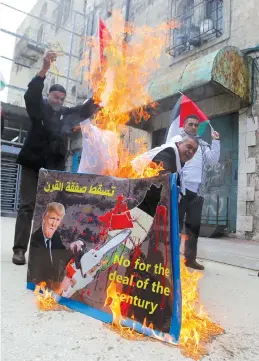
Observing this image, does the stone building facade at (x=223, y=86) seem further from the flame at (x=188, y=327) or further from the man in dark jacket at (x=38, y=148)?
the flame at (x=188, y=327)

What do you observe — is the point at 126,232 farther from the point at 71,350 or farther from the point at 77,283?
the point at 71,350

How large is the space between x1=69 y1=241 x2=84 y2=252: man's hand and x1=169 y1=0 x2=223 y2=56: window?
7496 mm

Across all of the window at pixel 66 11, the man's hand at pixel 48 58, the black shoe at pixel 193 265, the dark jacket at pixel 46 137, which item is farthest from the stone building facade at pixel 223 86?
the window at pixel 66 11

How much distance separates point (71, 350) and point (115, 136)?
6.55ft

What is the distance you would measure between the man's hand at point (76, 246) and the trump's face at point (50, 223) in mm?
199

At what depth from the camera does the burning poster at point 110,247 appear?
151 centimetres

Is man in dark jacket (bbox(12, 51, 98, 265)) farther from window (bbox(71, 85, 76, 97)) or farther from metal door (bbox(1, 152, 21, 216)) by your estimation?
window (bbox(71, 85, 76, 97))

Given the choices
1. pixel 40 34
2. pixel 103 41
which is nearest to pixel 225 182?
pixel 103 41

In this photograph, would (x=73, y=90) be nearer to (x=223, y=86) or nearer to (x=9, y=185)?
(x=9, y=185)

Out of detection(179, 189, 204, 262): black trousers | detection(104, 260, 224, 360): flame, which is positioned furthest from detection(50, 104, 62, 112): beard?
detection(104, 260, 224, 360): flame

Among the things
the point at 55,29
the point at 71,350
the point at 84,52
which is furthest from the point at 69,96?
the point at 71,350

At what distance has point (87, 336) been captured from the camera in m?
1.51

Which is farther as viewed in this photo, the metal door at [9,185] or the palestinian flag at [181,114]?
the metal door at [9,185]

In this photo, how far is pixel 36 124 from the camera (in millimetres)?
3160
